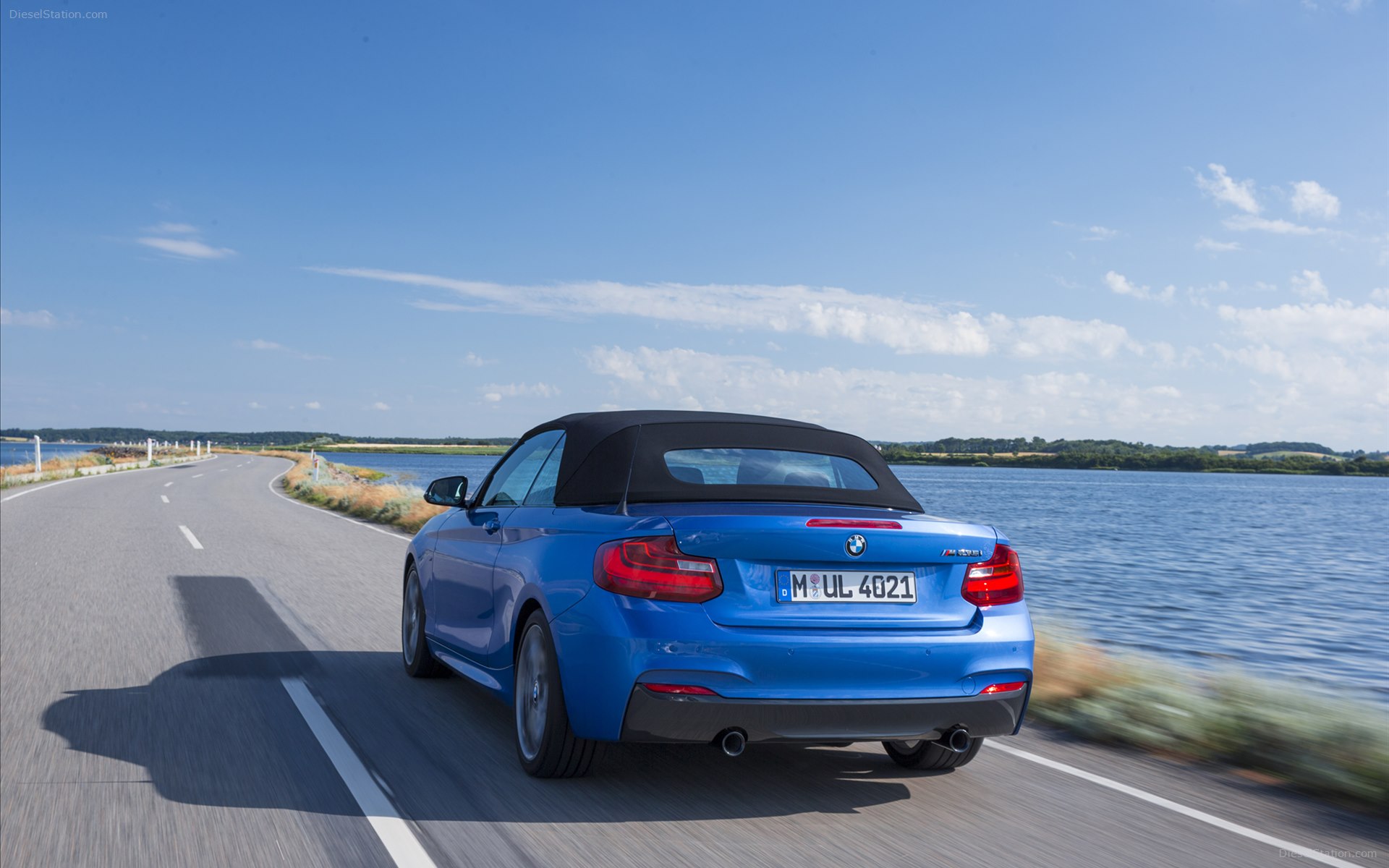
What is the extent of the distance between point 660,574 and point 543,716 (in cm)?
97

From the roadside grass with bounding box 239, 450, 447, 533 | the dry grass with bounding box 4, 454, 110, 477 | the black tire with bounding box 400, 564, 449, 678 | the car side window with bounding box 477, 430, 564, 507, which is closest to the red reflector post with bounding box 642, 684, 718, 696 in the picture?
the car side window with bounding box 477, 430, 564, 507

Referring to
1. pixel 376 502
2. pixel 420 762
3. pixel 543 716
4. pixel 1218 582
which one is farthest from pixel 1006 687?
pixel 376 502

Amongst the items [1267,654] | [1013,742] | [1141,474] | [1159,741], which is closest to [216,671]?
[1013,742]

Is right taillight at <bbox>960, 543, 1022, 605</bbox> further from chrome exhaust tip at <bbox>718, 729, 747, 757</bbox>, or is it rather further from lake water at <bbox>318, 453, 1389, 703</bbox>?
chrome exhaust tip at <bbox>718, 729, 747, 757</bbox>

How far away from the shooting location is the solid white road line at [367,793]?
3.59 metres

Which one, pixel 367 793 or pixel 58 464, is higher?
pixel 58 464

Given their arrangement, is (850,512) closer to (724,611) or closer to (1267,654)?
(724,611)

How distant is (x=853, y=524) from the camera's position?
4.14 m

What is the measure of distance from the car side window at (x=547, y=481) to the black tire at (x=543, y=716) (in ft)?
2.21

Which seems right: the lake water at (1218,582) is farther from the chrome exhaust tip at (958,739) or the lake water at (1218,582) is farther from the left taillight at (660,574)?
the left taillight at (660,574)

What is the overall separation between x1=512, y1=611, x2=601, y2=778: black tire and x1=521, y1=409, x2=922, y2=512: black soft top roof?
2.00 ft

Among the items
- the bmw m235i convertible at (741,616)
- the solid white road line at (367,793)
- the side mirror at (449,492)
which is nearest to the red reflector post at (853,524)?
the bmw m235i convertible at (741,616)

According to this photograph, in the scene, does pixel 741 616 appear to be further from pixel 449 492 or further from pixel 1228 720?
pixel 1228 720

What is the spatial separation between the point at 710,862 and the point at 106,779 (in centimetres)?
253
